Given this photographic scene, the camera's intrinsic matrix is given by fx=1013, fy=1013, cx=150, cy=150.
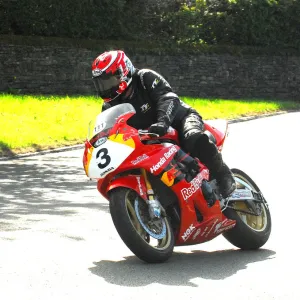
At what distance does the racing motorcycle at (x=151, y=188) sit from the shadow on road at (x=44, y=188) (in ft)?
8.16

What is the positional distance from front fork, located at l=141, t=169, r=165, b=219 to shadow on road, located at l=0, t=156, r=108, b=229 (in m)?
2.58

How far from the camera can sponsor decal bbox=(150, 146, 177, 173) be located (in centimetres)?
778

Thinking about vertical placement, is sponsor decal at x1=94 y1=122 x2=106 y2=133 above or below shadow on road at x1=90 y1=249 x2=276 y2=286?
above

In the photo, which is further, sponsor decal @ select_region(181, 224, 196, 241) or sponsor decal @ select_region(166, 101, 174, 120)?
sponsor decal @ select_region(166, 101, 174, 120)

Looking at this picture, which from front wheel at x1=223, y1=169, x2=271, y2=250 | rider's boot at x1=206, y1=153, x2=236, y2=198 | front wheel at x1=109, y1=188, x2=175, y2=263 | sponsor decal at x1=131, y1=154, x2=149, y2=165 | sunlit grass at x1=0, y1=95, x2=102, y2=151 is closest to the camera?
front wheel at x1=109, y1=188, x2=175, y2=263

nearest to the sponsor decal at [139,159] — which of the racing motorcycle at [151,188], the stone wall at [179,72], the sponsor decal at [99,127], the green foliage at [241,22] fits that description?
the racing motorcycle at [151,188]

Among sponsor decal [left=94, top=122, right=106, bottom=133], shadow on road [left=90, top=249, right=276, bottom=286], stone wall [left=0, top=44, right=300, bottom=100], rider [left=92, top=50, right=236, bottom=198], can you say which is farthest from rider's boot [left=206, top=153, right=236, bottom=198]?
stone wall [left=0, top=44, right=300, bottom=100]

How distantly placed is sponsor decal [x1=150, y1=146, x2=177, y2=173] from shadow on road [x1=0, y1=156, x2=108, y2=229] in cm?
262

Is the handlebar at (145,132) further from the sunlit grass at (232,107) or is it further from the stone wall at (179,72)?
the stone wall at (179,72)

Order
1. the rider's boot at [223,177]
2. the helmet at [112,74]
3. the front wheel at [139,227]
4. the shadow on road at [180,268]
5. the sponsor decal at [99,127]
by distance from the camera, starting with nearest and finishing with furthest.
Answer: the shadow on road at [180,268] → the front wheel at [139,227] → the sponsor decal at [99,127] → the helmet at [112,74] → the rider's boot at [223,177]

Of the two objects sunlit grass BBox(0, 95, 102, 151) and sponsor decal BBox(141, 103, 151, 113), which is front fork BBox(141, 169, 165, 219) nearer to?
sponsor decal BBox(141, 103, 151, 113)

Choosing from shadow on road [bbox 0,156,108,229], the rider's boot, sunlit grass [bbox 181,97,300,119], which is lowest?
sunlit grass [bbox 181,97,300,119]

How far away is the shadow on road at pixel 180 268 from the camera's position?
7.19m

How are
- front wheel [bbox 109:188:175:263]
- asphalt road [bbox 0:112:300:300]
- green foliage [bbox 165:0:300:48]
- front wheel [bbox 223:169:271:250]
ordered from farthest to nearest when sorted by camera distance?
green foliage [bbox 165:0:300:48] → front wheel [bbox 223:169:271:250] → front wheel [bbox 109:188:175:263] → asphalt road [bbox 0:112:300:300]
